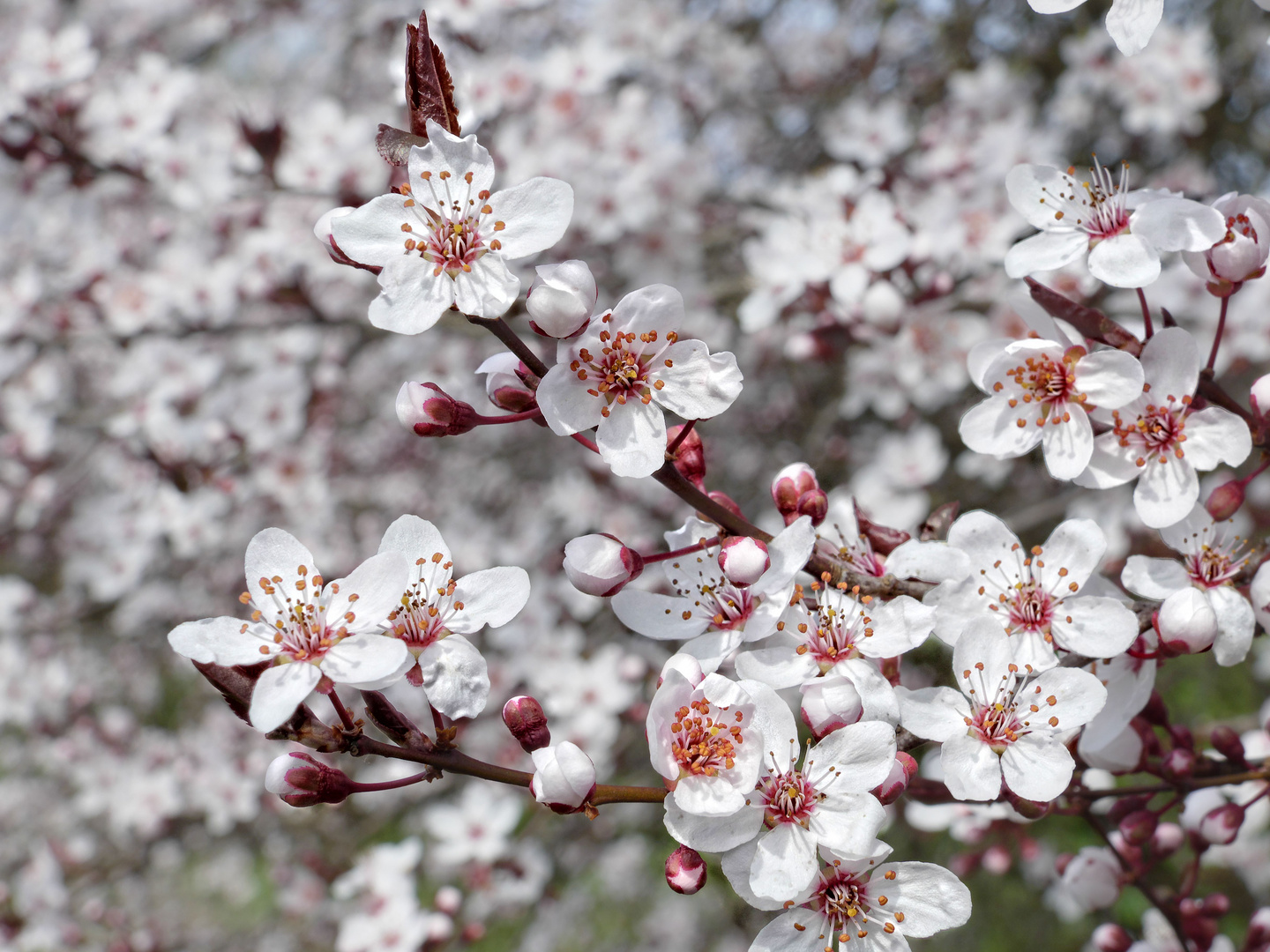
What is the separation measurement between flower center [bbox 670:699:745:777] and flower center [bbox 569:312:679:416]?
1.32ft

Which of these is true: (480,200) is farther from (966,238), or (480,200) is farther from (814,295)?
(966,238)

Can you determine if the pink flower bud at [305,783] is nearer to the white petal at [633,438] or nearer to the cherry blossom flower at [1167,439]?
the white petal at [633,438]

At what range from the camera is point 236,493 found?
3678 mm

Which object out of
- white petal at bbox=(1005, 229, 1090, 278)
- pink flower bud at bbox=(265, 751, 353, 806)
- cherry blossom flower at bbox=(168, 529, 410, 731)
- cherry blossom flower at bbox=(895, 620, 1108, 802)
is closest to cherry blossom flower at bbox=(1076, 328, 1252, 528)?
white petal at bbox=(1005, 229, 1090, 278)

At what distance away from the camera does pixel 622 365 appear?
1.22 meters

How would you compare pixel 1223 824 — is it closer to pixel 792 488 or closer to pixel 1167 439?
pixel 1167 439

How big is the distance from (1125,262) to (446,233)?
959 millimetres

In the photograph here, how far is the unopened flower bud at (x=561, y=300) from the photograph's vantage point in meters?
1.12

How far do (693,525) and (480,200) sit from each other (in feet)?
1.83

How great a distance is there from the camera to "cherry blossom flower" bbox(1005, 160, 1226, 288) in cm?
126

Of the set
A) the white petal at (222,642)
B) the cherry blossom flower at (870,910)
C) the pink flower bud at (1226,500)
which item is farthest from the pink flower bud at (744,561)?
the pink flower bud at (1226,500)

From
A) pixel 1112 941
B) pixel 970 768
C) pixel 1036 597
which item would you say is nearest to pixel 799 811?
pixel 970 768

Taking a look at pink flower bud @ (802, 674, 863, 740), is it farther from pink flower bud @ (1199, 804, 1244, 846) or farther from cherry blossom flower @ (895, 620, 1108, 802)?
pink flower bud @ (1199, 804, 1244, 846)

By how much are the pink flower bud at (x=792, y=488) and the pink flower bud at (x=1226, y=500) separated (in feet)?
1.94
